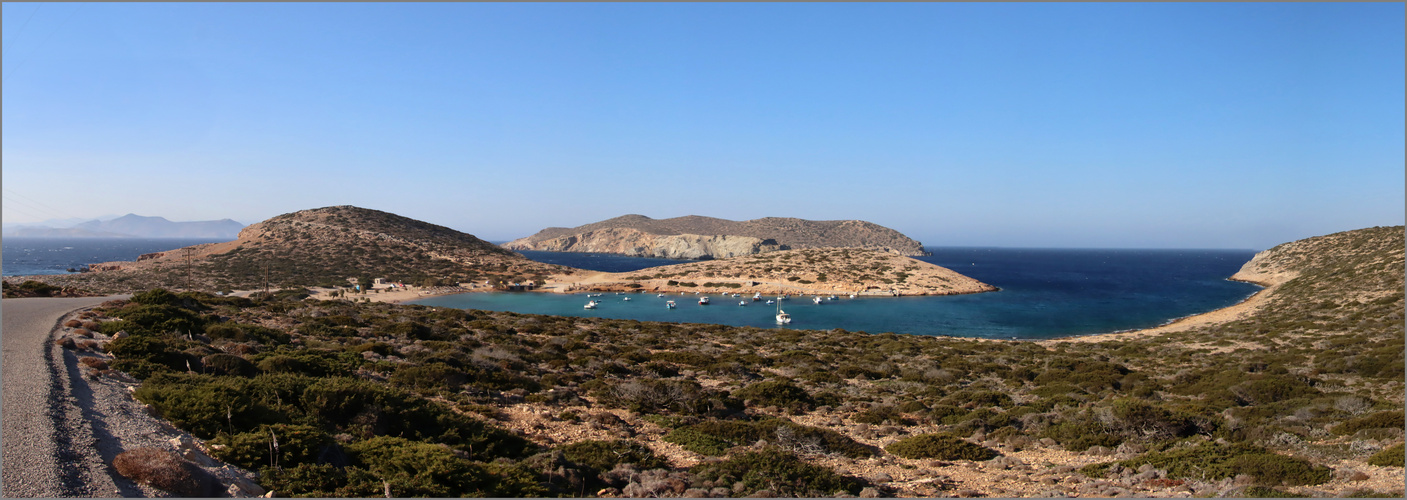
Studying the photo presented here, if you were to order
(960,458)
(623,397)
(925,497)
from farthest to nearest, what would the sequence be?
(623,397)
(960,458)
(925,497)

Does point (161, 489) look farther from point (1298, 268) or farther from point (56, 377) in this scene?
point (1298, 268)

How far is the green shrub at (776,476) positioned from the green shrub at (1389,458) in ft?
28.0

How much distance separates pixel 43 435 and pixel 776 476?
9635 mm

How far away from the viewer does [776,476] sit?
9.23 metres

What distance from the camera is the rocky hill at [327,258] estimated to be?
58.5m

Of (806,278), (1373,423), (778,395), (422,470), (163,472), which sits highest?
(163,472)

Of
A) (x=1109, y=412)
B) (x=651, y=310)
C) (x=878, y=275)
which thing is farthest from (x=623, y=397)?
(x=878, y=275)

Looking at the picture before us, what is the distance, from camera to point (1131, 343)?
3416cm

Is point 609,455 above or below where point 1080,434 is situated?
above

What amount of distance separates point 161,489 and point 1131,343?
4294 centimetres

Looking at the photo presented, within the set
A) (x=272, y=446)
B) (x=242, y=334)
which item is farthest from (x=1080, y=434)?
(x=242, y=334)

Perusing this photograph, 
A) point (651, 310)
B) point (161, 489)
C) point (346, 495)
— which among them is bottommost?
point (651, 310)

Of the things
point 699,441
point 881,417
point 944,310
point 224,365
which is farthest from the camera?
point 944,310

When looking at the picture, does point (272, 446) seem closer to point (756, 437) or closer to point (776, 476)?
point (776, 476)
